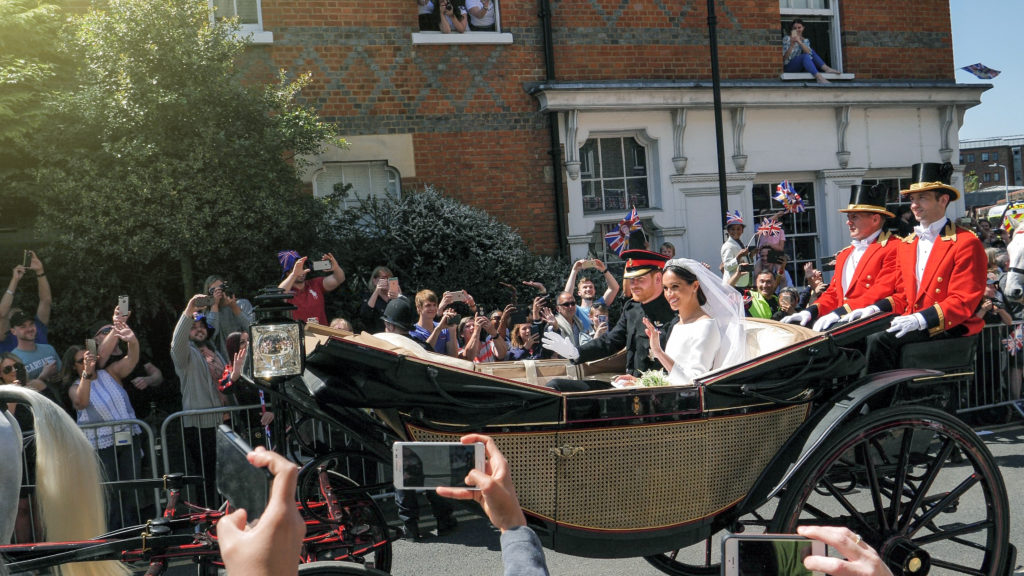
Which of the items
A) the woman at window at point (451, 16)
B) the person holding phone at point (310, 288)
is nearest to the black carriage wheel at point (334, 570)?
the person holding phone at point (310, 288)

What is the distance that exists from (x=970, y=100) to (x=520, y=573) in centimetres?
1457

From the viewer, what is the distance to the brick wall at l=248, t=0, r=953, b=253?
36.7 ft

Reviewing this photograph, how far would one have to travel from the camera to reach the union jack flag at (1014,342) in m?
8.62

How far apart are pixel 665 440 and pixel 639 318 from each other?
1833 millimetres

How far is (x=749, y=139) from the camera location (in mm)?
12773

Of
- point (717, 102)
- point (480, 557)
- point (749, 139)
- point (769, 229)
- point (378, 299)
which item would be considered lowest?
point (480, 557)

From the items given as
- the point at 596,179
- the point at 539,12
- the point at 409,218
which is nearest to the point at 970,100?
the point at 596,179

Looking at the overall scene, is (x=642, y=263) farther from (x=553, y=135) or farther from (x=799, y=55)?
(x=799, y=55)

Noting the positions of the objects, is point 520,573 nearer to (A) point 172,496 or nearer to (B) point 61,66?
(A) point 172,496

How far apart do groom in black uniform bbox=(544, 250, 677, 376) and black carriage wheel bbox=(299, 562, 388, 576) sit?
2.37 meters

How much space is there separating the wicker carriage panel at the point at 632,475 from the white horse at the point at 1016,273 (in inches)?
283

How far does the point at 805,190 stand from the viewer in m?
13.5

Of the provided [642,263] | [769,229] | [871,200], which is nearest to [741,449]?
[642,263]

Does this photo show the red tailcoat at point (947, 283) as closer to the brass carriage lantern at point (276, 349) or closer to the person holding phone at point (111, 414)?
the brass carriage lantern at point (276, 349)
